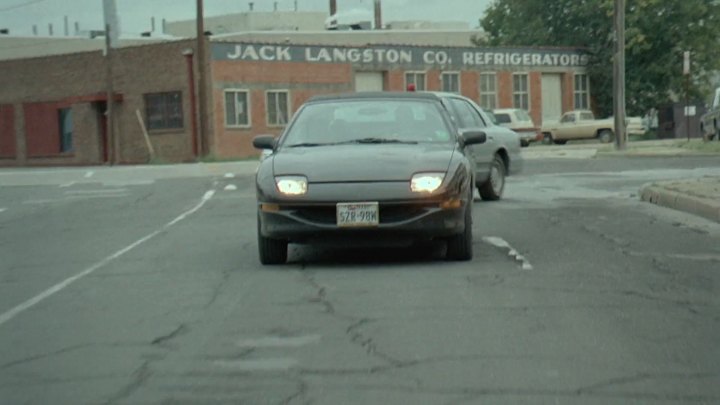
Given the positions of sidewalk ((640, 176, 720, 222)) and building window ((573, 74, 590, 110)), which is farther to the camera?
building window ((573, 74, 590, 110))

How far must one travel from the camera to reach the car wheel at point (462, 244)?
35.2ft

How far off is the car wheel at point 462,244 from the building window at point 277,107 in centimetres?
3765

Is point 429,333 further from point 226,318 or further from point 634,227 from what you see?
point 634,227

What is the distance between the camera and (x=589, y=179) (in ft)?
79.9

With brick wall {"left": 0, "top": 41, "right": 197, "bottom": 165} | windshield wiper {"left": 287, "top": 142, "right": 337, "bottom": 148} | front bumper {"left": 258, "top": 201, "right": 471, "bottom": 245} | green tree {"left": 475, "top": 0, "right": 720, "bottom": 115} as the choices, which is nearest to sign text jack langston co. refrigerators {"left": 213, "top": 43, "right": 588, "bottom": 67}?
green tree {"left": 475, "top": 0, "right": 720, "bottom": 115}

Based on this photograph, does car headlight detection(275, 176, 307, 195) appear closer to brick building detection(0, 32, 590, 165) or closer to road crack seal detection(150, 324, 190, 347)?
road crack seal detection(150, 324, 190, 347)

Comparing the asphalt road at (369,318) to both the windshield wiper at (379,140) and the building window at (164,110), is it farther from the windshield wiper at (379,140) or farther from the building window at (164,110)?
the building window at (164,110)

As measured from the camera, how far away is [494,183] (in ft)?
60.7

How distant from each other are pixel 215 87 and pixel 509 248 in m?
35.1

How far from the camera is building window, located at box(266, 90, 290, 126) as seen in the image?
48.3 meters

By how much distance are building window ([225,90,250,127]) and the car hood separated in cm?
3617

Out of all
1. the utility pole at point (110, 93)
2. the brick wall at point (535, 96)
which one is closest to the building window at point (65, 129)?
the utility pole at point (110, 93)

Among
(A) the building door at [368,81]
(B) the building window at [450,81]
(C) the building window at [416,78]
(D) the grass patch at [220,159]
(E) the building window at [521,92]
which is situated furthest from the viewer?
(E) the building window at [521,92]

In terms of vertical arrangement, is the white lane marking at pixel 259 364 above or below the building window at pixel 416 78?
below
